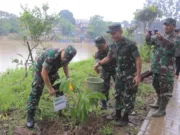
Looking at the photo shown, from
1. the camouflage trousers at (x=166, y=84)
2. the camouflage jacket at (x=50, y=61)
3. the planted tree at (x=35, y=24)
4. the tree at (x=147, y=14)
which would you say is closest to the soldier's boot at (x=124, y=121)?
the camouflage trousers at (x=166, y=84)

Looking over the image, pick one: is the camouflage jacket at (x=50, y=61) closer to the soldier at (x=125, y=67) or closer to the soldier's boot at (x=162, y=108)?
the soldier at (x=125, y=67)

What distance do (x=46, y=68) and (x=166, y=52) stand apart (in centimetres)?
194

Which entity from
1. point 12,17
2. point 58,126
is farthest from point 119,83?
point 12,17

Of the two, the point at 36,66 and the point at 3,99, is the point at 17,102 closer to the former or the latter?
the point at 3,99

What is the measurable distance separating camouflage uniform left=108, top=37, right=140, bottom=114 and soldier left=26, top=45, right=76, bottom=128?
78 cm

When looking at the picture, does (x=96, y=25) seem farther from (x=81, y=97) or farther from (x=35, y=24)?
(x=81, y=97)

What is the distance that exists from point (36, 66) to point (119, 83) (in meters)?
1.29

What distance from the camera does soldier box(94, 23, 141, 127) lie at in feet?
9.53

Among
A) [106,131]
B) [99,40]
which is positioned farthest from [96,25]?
[106,131]

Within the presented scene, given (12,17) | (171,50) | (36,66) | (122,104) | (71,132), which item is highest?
(12,17)

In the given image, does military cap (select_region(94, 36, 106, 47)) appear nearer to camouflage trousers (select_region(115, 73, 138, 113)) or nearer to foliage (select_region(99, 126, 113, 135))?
camouflage trousers (select_region(115, 73, 138, 113))

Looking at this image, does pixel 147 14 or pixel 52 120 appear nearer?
pixel 52 120

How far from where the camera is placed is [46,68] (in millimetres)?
2717

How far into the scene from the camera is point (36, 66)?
3.03m
